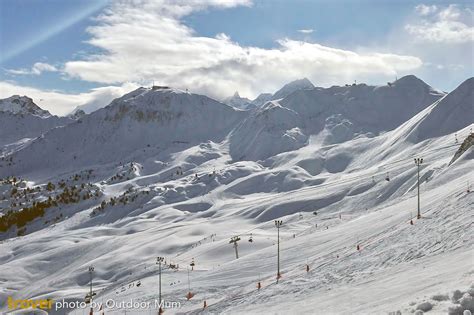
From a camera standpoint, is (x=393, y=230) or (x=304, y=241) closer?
(x=393, y=230)

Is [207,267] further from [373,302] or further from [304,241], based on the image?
[373,302]

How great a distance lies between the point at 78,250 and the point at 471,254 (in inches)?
4611

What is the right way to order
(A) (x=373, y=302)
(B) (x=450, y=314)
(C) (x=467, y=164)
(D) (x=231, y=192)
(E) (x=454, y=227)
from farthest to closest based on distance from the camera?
(D) (x=231, y=192), (C) (x=467, y=164), (E) (x=454, y=227), (A) (x=373, y=302), (B) (x=450, y=314)

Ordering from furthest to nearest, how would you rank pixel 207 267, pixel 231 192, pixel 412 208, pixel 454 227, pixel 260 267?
pixel 231 192 → pixel 207 267 → pixel 412 208 → pixel 260 267 → pixel 454 227

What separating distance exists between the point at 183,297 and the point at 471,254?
35233mm

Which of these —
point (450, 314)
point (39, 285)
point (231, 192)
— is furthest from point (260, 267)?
point (231, 192)

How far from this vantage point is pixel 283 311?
3189 cm

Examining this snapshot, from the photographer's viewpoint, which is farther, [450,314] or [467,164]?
[467,164]

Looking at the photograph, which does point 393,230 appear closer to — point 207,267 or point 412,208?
point 412,208

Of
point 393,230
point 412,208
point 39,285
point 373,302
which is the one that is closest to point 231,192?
point 39,285

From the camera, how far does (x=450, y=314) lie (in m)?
17.4

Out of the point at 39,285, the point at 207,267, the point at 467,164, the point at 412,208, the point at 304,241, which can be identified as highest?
the point at 467,164

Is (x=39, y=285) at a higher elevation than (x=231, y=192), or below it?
below

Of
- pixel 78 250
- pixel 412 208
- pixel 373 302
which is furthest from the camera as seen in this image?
→ pixel 78 250
